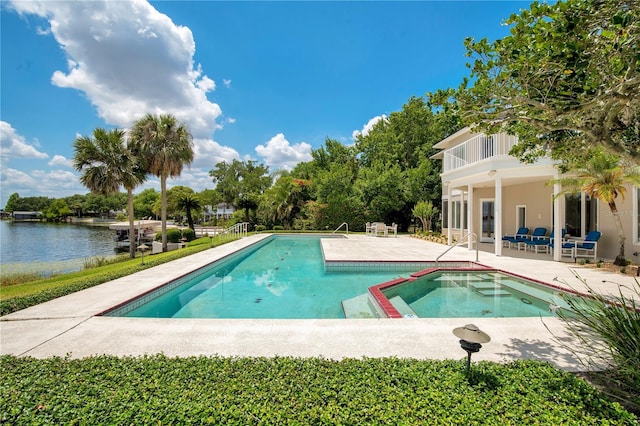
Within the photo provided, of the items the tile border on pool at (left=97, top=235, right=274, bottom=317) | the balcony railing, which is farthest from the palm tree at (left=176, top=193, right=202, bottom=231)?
the balcony railing

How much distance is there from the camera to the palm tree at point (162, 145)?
54.4 ft

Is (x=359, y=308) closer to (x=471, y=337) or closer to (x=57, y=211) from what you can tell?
(x=471, y=337)

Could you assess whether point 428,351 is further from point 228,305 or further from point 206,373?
point 228,305

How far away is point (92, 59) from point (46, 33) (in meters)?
1.19

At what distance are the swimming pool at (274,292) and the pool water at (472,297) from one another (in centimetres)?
16

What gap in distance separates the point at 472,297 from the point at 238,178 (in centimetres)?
4571

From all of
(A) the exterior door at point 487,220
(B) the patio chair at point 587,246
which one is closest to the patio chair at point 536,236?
(B) the patio chair at point 587,246

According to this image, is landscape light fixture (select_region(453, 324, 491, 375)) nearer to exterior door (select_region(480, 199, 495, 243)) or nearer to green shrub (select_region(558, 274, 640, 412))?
green shrub (select_region(558, 274, 640, 412))

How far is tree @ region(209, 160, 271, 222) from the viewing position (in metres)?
44.8

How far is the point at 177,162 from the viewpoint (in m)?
17.4

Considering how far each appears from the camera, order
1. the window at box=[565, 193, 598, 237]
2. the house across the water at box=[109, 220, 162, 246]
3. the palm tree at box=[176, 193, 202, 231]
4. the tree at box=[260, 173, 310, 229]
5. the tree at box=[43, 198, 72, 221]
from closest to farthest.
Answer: the window at box=[565, 193, 598, 237] < the house across the water at box=[109, 220, 162, 246] < the palm tree at box=[176, 193, 202, 231] < the tree at box=[260, 173, 310, 229] < the tree at box=[43, 198, 72, 221]

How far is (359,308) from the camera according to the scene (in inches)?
261

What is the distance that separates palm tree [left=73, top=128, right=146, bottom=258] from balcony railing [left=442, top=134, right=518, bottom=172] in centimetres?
1697

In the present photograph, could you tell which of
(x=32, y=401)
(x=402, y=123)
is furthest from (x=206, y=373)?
(x=402, y=123)
